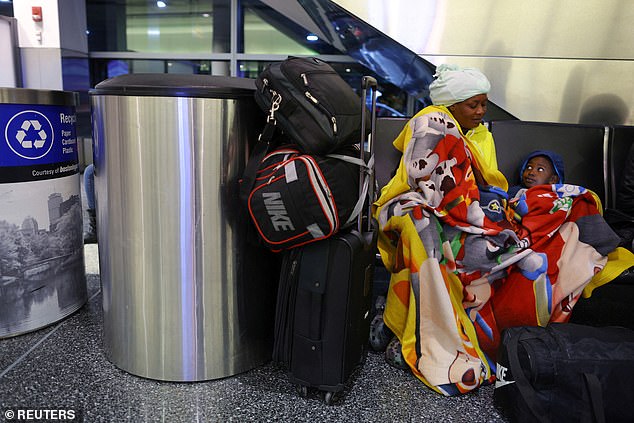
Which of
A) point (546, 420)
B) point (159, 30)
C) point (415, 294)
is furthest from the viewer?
point (159, 30)

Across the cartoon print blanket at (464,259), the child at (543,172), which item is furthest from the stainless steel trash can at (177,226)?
the child at (543,172)

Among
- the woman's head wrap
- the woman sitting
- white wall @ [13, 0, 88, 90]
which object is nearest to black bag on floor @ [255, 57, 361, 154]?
the woman sitting


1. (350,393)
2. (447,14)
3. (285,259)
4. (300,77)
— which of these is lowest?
(350,393)

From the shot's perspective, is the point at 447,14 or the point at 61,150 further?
the point at 447,14

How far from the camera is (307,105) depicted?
4.91 feet

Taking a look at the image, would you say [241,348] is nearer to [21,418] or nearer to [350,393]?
[350,393]

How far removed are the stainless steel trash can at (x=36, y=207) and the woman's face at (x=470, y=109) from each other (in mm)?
1737

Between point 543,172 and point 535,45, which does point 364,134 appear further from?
point 535,45

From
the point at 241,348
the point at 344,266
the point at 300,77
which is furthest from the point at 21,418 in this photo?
the point at 300,77

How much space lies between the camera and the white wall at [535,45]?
3.83 m

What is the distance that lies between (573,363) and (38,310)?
83.7 inches

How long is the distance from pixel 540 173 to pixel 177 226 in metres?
1.78

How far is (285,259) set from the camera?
167 centimetres

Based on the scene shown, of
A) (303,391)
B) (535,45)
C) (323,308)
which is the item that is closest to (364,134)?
(323,308)
